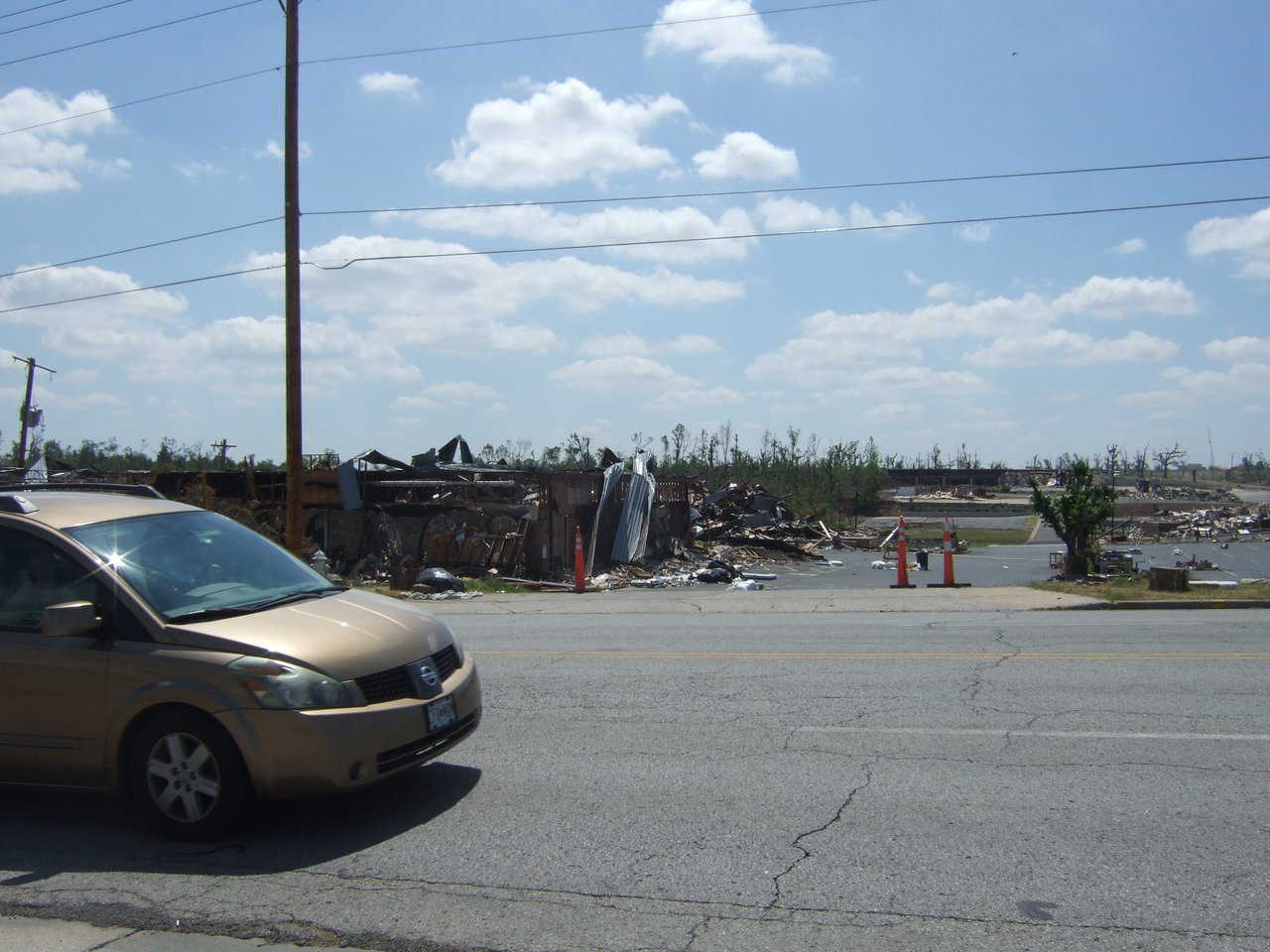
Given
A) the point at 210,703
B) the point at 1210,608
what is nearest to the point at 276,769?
the point at 210,703

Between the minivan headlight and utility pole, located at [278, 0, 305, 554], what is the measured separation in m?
15.0

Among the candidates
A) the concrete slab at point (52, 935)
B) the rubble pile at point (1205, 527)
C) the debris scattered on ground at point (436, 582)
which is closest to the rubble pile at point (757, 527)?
the debris scattered on ground at point (436, 582)

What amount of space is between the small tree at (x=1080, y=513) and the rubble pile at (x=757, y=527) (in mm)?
9879

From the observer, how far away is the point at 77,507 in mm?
6438

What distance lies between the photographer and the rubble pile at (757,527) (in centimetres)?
3138

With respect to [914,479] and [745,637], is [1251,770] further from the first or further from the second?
[914,479]

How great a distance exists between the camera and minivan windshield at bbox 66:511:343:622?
5965 millimetres

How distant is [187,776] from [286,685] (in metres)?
0.73

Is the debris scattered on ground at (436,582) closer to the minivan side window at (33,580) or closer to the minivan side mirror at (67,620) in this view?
the minivan side window at (33,580)

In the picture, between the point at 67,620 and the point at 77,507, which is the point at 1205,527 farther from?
the point at 67,620

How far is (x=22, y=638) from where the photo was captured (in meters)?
5.87

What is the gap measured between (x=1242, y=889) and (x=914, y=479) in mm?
93389

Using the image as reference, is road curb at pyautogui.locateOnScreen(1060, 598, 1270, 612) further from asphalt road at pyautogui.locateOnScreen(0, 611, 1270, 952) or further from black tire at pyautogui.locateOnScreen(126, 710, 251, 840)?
black tire at pyautogui.locateOnScreen(126, 710, 251, 840)

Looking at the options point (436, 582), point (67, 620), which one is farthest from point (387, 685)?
point (436, 582)
